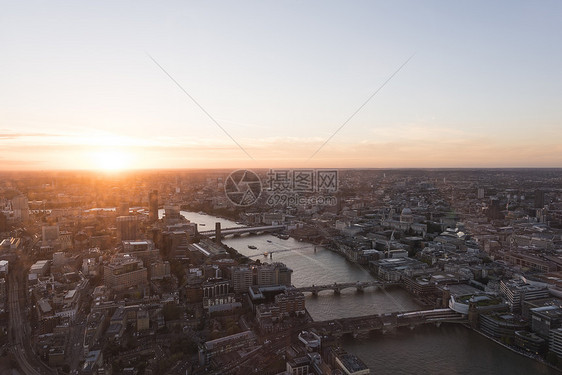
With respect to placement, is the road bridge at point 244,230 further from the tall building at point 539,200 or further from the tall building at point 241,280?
the tall building at point 539,200

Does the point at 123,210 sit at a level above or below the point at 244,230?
above

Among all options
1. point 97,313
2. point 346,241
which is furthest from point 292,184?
point 97,313

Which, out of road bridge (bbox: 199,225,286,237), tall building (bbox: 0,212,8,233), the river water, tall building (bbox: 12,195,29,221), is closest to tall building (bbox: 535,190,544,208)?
road bridge (bbox: 199,225,286,237)

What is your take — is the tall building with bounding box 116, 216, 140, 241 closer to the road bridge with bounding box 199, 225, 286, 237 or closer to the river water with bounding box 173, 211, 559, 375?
the road bridge with bounding box 199, 225, 286, 237

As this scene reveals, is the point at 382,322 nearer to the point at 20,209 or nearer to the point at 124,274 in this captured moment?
the point at 124,274

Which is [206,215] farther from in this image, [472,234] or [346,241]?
[472,234]

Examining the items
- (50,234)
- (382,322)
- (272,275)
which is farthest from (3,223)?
(382,322)
